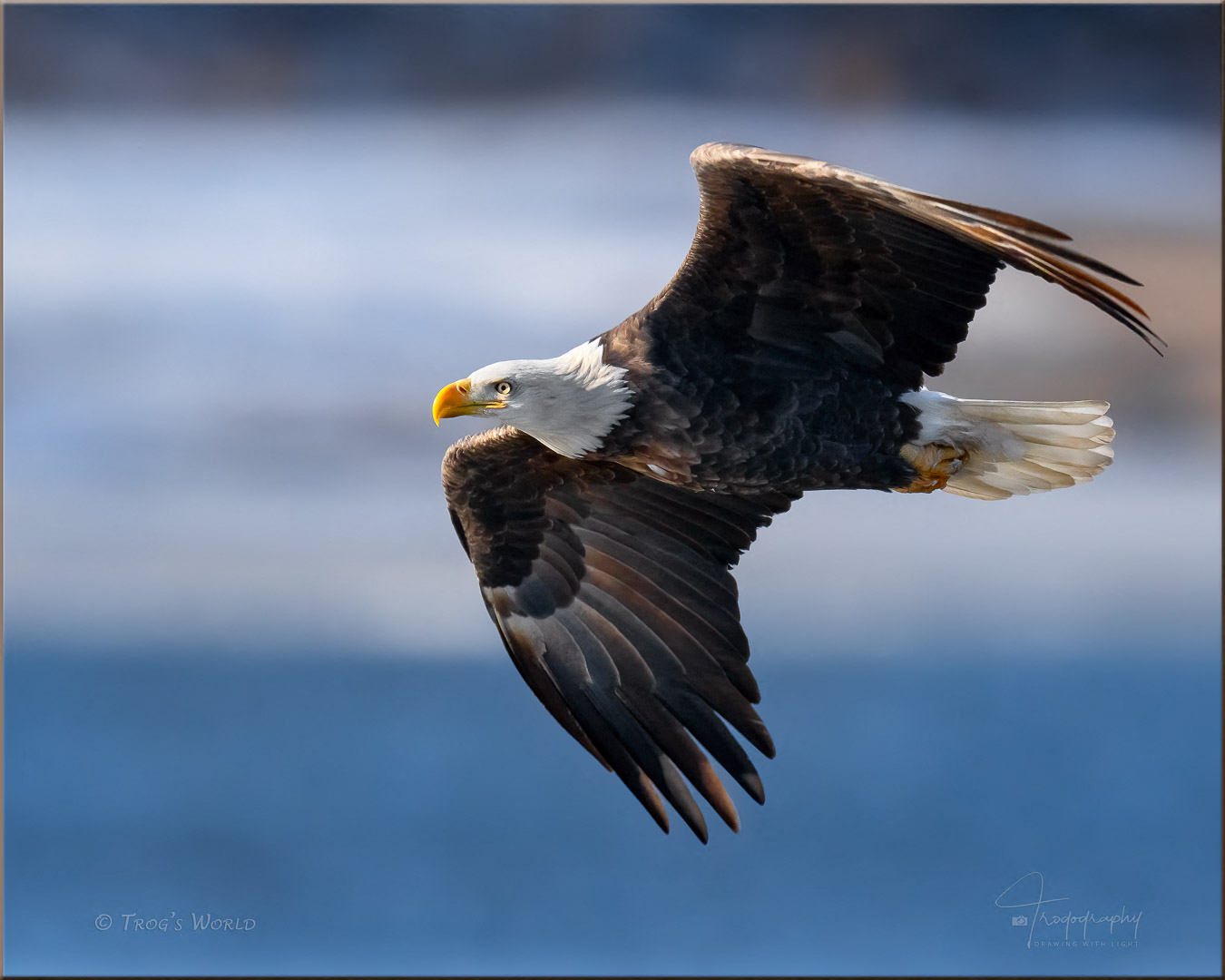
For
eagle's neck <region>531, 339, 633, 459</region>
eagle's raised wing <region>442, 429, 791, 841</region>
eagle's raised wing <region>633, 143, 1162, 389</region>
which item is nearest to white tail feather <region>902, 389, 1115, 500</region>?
eagle's raised wing <region>633, 143, 1162, 389</region>

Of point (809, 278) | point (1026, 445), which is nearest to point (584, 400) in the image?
point (809, 278)

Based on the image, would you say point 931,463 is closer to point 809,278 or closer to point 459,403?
point 809,278

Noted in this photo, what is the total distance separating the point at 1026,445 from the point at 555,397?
126 centimetres

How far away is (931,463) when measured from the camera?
434cm

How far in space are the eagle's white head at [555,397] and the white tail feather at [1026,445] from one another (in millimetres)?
893

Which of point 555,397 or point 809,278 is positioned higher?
point 809,278

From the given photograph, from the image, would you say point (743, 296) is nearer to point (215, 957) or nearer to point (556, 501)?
point (556, 501)

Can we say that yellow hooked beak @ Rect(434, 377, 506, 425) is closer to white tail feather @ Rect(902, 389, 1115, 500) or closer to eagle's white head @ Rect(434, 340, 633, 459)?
eagle's white head @ Rect(434, 340, 633, 459)

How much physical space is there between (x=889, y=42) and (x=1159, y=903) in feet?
26.4

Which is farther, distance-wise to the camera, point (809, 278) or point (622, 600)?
point (622, 600)

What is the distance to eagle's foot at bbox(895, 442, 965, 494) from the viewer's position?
4.30m

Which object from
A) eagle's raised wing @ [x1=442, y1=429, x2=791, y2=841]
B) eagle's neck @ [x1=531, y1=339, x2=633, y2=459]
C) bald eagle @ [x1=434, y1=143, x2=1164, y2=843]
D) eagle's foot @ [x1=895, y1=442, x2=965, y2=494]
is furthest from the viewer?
eagle's raised wing @ [x1=442, y1=429, x2=791, y2=841]

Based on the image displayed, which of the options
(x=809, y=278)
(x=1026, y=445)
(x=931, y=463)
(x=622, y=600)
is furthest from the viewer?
(x=622, y=600)

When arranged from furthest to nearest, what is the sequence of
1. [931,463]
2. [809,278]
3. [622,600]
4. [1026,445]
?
[622,600] → [1026,445] → [931,463] → [809,278]
